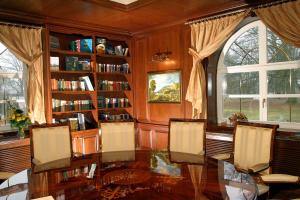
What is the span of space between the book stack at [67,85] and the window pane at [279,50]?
2935 mm

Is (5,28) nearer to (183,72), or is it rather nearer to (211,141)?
(183,72)

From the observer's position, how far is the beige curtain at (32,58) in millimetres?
3502

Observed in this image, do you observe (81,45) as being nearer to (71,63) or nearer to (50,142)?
(71,63)

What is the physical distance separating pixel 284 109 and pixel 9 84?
400 cm

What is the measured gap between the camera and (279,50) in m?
3.41

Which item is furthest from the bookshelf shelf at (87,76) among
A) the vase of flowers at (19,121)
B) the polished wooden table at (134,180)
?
the polished wooden table at (134,180)

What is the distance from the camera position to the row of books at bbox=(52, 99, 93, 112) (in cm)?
405

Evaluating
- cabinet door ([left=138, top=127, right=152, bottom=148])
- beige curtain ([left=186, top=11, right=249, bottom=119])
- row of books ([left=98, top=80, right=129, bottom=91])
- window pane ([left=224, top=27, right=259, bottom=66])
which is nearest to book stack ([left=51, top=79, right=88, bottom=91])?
row of books ([left=98, top=80, right=129, bottom=91])

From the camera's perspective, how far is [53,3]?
320 centimetres

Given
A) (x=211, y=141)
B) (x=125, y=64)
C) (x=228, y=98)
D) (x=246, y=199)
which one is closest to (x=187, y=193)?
(x=246, y=199)

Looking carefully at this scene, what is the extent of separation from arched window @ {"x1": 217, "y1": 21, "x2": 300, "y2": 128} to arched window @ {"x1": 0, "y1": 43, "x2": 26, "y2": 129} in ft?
10.3

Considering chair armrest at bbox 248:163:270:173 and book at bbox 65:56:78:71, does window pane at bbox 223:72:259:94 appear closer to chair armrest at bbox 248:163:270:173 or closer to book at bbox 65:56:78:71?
chair armrest at bbox 248:163:270:173

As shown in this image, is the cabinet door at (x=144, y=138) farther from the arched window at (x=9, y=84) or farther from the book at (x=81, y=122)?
the arched window at (x=9, y=84)

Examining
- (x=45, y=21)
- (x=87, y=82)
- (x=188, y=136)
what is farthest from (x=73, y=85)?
(x=188, y=136)
